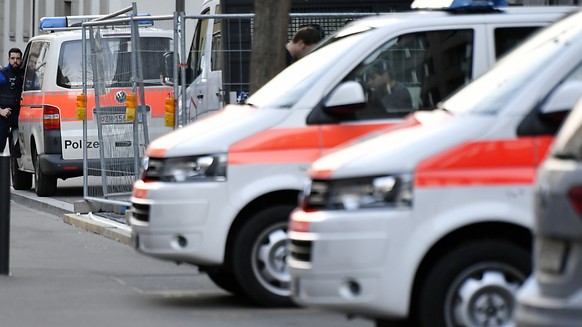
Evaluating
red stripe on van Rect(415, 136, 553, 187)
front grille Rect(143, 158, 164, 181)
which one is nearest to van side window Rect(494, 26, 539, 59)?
front grille Rect(143, 158, 164, 181)

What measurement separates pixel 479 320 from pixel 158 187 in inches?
121

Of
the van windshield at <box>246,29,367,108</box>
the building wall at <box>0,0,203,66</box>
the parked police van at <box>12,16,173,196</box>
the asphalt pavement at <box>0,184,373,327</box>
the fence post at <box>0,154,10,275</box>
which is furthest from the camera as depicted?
the building wall at <box>0,0,203,66</box>

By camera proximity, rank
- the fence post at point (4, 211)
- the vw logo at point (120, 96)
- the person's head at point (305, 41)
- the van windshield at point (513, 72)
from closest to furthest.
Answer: the van windshield at point (513, 72), the fence post at point (4, 211), the person's head at point (305, 41), the vw logo at point (120, 96)

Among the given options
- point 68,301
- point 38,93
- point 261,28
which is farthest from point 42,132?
point 68,301

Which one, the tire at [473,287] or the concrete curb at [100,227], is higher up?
the tire at [473,287]

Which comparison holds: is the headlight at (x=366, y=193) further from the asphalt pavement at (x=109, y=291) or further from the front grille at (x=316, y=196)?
the asphalt pavement at (x=109, y=291)

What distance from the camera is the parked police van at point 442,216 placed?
7.20 metres

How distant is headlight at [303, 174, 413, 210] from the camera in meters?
7.23

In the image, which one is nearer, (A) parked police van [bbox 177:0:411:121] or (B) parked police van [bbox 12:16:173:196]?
(A) parked police van [bbox 177:0:411:121]

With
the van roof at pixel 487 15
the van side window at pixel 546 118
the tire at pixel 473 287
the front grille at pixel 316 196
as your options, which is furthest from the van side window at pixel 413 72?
the tire at pixel 473 287

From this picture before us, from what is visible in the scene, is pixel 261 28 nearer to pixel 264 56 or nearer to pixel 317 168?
pixel 264 56

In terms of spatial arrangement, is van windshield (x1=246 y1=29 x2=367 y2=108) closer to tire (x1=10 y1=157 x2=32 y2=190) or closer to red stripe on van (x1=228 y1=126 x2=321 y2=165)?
red stripe on van (x1=228 y1=126 x2=321 y2=165)

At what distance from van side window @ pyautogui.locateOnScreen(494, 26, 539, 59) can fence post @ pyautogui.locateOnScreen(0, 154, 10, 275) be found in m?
3.92

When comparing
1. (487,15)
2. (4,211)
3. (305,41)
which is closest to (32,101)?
(4,211)
